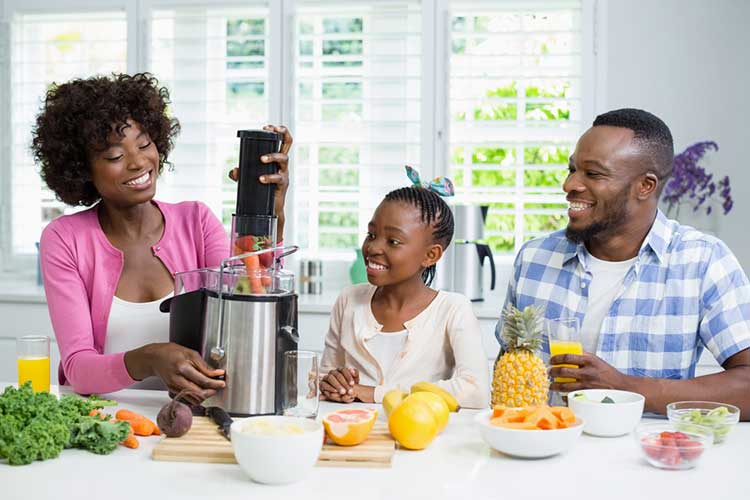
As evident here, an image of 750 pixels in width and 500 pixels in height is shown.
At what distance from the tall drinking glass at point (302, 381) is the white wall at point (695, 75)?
2315 millimetres

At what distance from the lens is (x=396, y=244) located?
202 centimetres

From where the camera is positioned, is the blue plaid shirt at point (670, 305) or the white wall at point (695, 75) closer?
the blue plaid shirt at point (670, 305)

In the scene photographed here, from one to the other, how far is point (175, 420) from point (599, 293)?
1069 millimetres

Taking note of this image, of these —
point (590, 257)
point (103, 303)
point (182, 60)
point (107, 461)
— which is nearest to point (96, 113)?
point (103, 303)

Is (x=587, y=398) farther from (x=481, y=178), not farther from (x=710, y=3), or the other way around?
(x=481, y=178)

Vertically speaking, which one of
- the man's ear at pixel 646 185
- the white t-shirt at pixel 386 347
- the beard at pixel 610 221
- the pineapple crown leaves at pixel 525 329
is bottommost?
the white t-shirt at pixel 386 347

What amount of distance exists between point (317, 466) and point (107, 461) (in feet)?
1.09

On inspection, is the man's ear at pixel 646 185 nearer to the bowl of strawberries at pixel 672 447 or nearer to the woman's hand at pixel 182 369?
the bowl of strawberries at pixel 672 447

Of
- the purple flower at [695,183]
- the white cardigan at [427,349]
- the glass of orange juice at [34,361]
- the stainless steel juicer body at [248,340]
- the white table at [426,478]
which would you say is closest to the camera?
the white table at [426,478]

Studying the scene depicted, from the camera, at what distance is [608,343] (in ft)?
6.58

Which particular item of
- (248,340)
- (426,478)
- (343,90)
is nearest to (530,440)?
(426,478)

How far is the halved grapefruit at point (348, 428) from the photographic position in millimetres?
1421

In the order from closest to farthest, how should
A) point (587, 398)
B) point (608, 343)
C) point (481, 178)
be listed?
point (587, 398), point (608, 343), point (481, 178)

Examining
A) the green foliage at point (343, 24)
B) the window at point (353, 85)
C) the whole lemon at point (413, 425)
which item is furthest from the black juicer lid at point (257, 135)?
the green foliage at point (343, 24)
